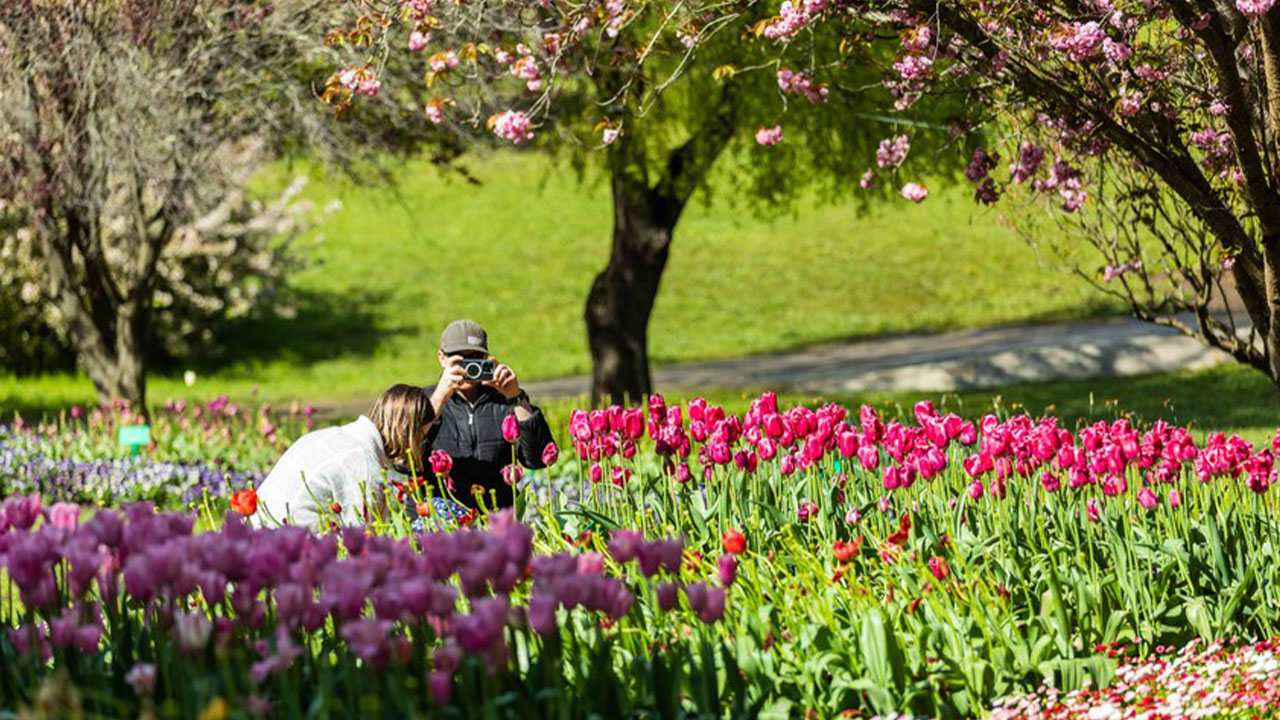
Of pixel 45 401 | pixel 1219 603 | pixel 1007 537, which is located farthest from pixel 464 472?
pixel 45 401

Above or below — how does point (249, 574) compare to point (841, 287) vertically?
below

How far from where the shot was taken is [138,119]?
1106 centimetres

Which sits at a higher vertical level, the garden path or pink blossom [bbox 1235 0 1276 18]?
pink blossom [bbox 1235 0 1276 18]

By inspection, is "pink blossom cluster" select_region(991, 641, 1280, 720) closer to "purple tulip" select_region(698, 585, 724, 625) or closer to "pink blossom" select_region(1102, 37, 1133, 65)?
"purple tulip" select_region(698, 585, 724, 625)

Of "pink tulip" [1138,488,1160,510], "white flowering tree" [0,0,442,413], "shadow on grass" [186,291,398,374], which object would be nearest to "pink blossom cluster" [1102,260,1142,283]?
"pink tulip" [1138,488,1160,510]

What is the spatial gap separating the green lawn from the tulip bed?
44.6 ft

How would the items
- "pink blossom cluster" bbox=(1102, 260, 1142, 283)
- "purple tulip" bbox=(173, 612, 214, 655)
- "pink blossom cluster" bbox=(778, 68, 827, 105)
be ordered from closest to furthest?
"purple tulip" bbox=(173, 612, 214, 655)
"pink blossom cluster" bbox=(778, 68, 827, 105)
"pink blossom cluster" bbox=(1102, 260, 1142, 283)

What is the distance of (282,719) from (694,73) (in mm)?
9576

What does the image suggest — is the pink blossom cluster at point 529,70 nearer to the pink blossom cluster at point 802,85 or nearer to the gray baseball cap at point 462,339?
the pink blossom cluster at point 802,85

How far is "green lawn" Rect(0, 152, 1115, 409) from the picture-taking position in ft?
78.2

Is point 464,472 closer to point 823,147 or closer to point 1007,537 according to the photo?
point 1007,537

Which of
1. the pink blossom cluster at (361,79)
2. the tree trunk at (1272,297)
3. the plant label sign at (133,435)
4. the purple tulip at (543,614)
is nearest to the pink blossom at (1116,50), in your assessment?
the tree trunk at (1272,297)

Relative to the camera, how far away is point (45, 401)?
2022 cm

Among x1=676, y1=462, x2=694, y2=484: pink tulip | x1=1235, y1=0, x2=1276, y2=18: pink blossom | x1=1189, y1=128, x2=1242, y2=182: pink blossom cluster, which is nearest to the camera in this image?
x1=1235, y1=0, x2=1276, y2=18: pink blossom
